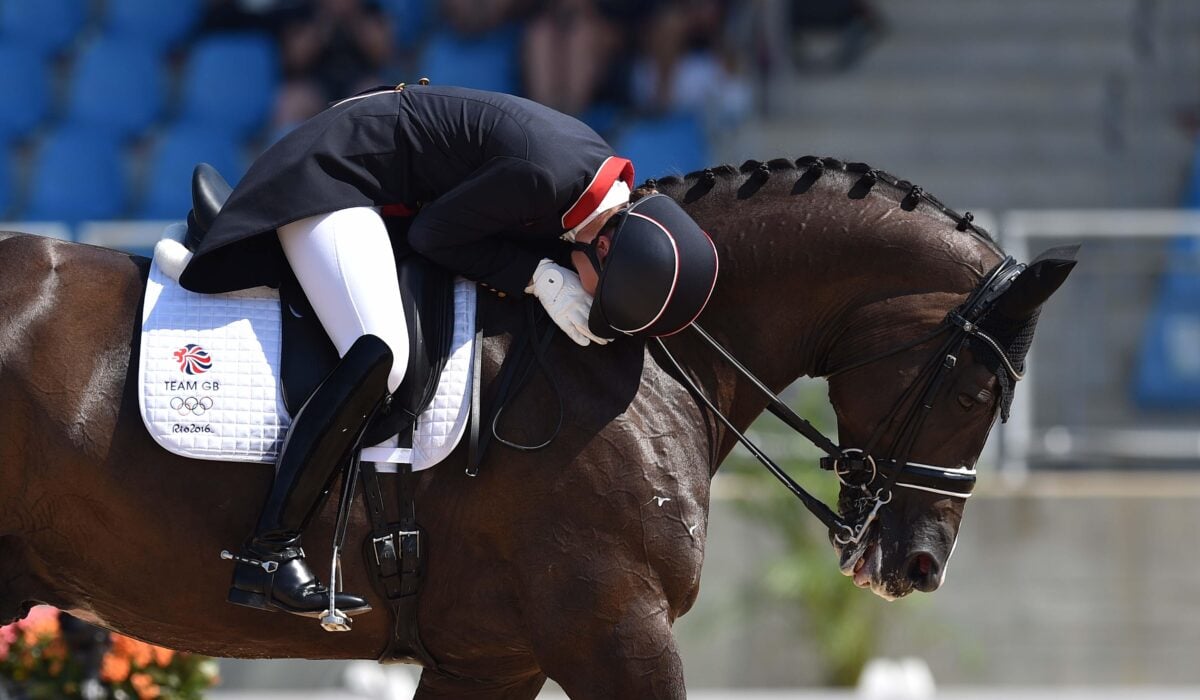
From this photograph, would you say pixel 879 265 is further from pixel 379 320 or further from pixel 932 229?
pixel 379 320

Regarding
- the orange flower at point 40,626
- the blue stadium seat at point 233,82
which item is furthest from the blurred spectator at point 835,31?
the orange flower at point 40,626

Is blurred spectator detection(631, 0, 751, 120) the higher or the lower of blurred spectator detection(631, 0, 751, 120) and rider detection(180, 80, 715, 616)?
the lower

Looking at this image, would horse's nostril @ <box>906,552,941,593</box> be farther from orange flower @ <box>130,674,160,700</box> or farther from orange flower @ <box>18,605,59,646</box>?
orange flower @ <box>18,605,59,646</box>

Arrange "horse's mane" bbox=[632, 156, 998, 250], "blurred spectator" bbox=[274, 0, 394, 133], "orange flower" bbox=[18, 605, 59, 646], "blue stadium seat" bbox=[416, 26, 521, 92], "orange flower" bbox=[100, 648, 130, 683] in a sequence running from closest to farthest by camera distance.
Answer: "horse's mane" bbox=[632, 156, 998, 250] → "orange flower" bbox=[100, 648, 130, 683] → "orange flower" bbox=[18, 605, 59, 646] → "blurred spectator" bbox=[274, 0, 394, 133] → "blue stadium seat" bbox=[416, 26, 521, 92]

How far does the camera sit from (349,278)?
341cm

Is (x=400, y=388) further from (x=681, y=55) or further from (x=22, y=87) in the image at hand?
(x=22, y=87)

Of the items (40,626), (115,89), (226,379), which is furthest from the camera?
(115,89)

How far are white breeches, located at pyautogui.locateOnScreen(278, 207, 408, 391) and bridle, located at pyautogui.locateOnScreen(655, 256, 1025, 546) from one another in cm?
68

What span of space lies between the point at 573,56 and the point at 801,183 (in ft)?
23.6

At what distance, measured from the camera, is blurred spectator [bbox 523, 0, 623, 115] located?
10727 mm

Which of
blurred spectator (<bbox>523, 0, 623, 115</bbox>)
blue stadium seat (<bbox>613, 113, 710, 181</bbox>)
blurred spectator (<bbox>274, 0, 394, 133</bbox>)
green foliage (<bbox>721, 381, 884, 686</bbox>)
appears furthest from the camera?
blurred spectator (<bbox>274, 0, 394, 133</bbox>)

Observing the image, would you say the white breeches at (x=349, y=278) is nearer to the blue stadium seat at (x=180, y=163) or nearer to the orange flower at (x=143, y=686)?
the orange flower at (x=143, y=686)

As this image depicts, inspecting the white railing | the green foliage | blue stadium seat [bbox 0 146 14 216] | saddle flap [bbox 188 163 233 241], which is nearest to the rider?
saddle flap [bbox 188 163 233 241]

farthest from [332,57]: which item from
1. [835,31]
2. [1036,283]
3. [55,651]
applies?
[1036,283]
